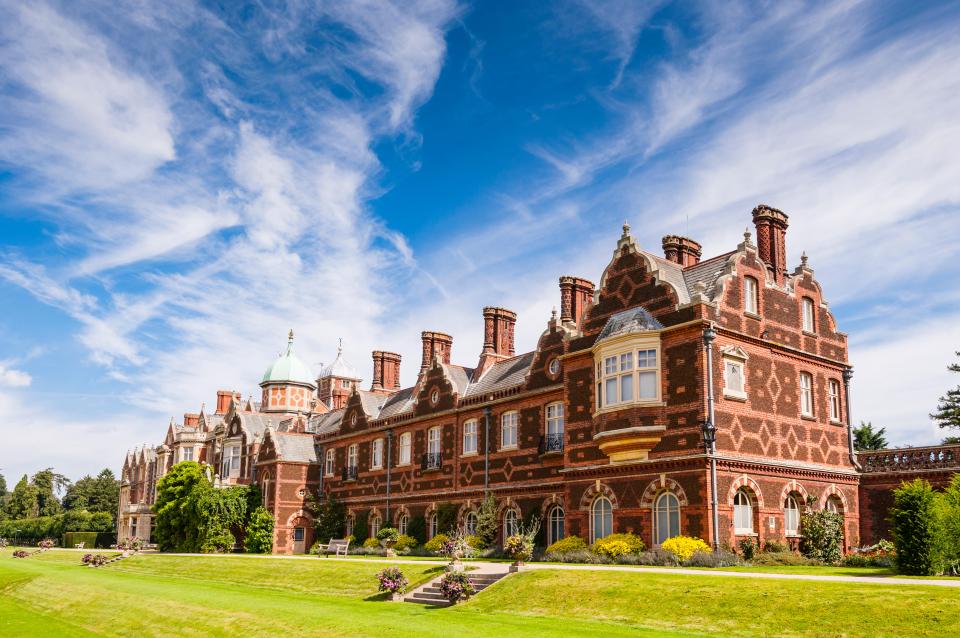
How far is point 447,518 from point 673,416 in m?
15.5

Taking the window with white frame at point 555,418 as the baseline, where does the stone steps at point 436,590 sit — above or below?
below

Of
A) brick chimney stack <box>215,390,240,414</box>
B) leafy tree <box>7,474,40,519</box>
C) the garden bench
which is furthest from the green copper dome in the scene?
leafy tree <box>7,474,40,519</box>

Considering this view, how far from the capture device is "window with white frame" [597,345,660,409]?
90.6 feet

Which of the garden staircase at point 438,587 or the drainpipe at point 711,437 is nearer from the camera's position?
the garden staircase at point 438,587

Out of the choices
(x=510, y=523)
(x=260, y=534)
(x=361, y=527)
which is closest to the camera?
(x=510, y=523)

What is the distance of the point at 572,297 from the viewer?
36.1 m

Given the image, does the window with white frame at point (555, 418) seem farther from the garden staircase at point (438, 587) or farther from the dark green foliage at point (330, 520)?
the dark green foliage at point (330, 520)

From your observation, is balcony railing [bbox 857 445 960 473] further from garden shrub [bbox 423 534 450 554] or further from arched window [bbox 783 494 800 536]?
garden shrub [bbox 423 534 450 554]

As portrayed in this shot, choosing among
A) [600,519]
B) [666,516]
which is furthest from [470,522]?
[666,516]

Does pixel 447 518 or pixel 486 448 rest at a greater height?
pixel 486 448

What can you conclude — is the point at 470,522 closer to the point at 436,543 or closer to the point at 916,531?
the point at 436,543

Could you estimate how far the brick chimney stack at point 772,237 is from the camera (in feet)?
100

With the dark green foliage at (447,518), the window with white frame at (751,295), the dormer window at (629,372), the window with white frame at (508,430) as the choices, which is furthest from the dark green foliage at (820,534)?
the dark green foliage at (447,518)

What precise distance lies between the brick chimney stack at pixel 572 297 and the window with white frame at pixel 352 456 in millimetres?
17969
